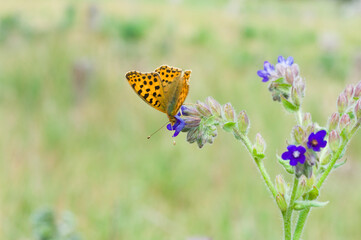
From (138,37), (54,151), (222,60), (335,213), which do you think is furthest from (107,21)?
(335,213)

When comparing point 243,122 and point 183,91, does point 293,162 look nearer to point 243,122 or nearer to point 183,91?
point 243,122

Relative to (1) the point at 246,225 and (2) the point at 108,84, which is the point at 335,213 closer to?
(1) the point at 246,225

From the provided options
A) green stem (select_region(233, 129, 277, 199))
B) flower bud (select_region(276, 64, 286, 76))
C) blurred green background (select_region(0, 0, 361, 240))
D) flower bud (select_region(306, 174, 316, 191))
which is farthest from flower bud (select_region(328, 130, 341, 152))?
blurred green background (select_region(0, 0, 361, 240))

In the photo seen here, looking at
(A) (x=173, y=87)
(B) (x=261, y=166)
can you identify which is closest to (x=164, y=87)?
(A) (x=173, y=87)

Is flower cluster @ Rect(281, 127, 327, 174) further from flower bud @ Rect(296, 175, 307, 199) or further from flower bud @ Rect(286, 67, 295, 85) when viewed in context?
flower bud @ Rect(286, 67, 295, 85)

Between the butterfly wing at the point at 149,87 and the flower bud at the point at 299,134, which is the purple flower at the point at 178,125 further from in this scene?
the flower bud at the point at 299,134

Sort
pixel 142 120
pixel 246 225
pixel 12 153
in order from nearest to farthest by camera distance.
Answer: pixel 246 225
pixel 12 153
pixel 142 120
